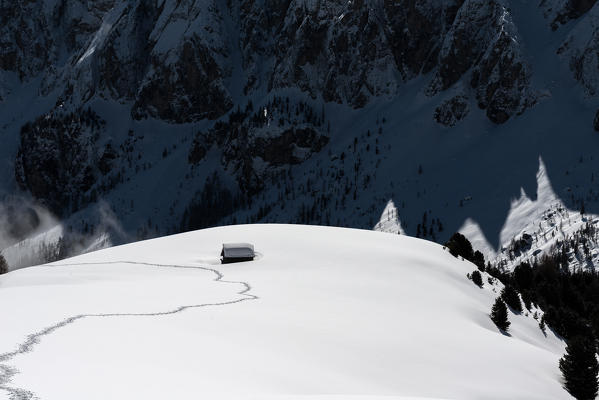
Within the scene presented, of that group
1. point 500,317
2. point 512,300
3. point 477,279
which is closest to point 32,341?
point 500,317

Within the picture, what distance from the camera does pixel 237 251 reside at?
49562 mm

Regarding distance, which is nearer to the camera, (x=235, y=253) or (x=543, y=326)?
(x=235, y=253)

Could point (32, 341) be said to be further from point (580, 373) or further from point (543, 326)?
point (543, 326)

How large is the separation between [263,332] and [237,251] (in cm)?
2545

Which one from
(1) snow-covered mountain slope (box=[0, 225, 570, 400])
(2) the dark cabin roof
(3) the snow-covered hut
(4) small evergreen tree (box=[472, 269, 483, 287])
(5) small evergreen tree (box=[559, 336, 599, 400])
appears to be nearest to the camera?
(1) snow-covered mountain slope (box=[0, 225, 570, 400])

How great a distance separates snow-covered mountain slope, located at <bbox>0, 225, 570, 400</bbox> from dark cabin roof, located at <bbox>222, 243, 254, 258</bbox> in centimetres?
126

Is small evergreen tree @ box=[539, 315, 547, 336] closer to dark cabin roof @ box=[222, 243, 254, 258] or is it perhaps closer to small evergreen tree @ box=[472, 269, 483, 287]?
small evergreen tree @ box=[472, 269, 483, 287]

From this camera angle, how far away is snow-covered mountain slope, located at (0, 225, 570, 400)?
16.4 meters

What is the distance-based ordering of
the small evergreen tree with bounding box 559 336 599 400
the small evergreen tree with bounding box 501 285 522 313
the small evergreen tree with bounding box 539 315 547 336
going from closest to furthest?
the small evergreen tree with bounding box 559 336 599 400
the small evergreen tree with bounding box 539 315 547 336
the small evergreen tree with bounding box 501 285 522 313

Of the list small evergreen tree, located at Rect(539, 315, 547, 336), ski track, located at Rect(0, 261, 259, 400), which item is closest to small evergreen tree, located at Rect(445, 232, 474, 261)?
small evergreen tree, located at Rect(539, 315, 547, 336)

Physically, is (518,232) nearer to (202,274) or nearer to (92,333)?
(202,274)

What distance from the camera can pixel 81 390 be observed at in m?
13.9

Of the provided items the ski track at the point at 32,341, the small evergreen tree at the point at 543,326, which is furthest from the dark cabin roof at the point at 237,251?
the small evergreen tree at the point at 543,326

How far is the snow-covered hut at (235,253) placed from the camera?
49.1 meters
